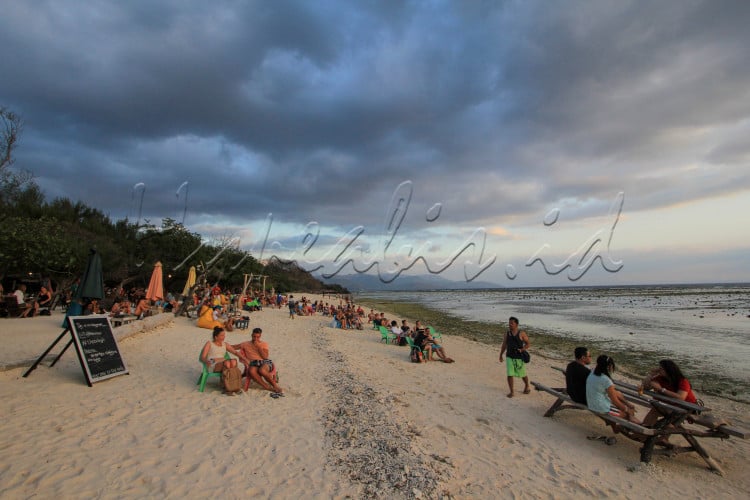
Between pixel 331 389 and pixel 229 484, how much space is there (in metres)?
3.72

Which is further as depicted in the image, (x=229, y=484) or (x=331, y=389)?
(x=331, y=389)

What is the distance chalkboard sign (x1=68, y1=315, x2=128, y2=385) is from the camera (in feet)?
19.9

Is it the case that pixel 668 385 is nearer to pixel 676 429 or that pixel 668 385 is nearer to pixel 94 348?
pixel 676 429

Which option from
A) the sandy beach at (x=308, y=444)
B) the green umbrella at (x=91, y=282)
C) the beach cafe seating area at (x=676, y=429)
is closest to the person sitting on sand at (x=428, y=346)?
the sandy beach at (x=308, y=444)

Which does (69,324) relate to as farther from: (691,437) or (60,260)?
(60,260)

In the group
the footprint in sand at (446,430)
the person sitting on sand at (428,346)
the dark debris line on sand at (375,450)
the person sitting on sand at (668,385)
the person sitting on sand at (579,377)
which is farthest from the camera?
the person sitting on sand at (428,346)

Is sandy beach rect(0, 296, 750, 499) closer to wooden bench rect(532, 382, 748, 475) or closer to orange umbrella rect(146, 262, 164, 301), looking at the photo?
wooden bench rect(532, 382, 748, 475)

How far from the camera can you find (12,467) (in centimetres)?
359

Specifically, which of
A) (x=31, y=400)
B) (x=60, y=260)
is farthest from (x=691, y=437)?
(x=60, y=260)

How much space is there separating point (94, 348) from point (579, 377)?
8.36 metres

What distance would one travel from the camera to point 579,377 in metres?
5.96

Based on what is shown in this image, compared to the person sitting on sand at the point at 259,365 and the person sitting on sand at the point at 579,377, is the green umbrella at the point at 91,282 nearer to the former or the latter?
the person sitting on sand at the point at 259,365

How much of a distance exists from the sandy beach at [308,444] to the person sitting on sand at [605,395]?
0.50 metres

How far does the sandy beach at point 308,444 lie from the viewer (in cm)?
373
